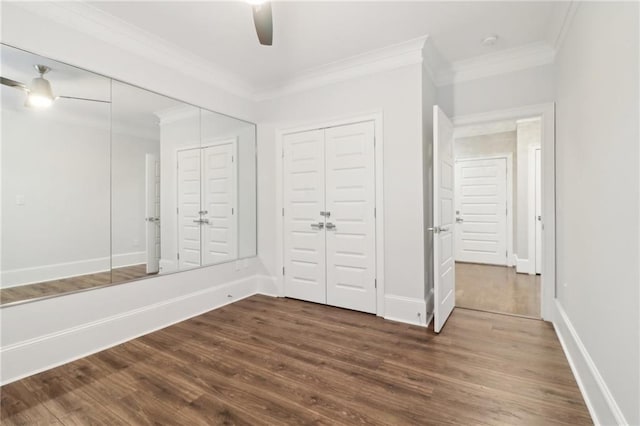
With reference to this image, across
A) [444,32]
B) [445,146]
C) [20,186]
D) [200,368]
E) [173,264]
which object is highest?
[444,32]

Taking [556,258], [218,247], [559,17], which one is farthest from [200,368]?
[559,17]

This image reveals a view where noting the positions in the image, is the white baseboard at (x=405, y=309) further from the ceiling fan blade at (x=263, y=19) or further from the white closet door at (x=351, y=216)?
the ceiling fan blade at (x=263, y=19)

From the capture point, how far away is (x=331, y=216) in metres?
3.48

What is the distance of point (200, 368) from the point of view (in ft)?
7.14

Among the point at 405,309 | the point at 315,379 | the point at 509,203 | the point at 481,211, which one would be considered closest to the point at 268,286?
the point at 405,309

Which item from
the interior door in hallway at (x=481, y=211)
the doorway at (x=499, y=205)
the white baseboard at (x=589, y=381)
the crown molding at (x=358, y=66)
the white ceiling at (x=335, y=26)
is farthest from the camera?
the interior door in hallway at (x=481, y=211)

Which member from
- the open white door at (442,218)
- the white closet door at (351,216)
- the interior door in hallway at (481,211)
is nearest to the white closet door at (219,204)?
the white closet door at (351,216)

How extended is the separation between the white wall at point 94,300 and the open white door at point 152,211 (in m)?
0.21

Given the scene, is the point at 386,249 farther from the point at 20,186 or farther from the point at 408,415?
the point at 20,186

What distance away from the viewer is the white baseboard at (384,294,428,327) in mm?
2941

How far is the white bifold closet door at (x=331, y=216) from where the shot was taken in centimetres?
327

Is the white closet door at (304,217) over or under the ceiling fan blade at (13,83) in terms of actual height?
under

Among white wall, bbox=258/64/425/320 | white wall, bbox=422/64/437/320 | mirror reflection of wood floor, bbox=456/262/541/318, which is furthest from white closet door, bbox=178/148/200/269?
mirror reflection of wood floor, bbox=456/262/541/318

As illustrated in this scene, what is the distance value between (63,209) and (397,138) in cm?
311
